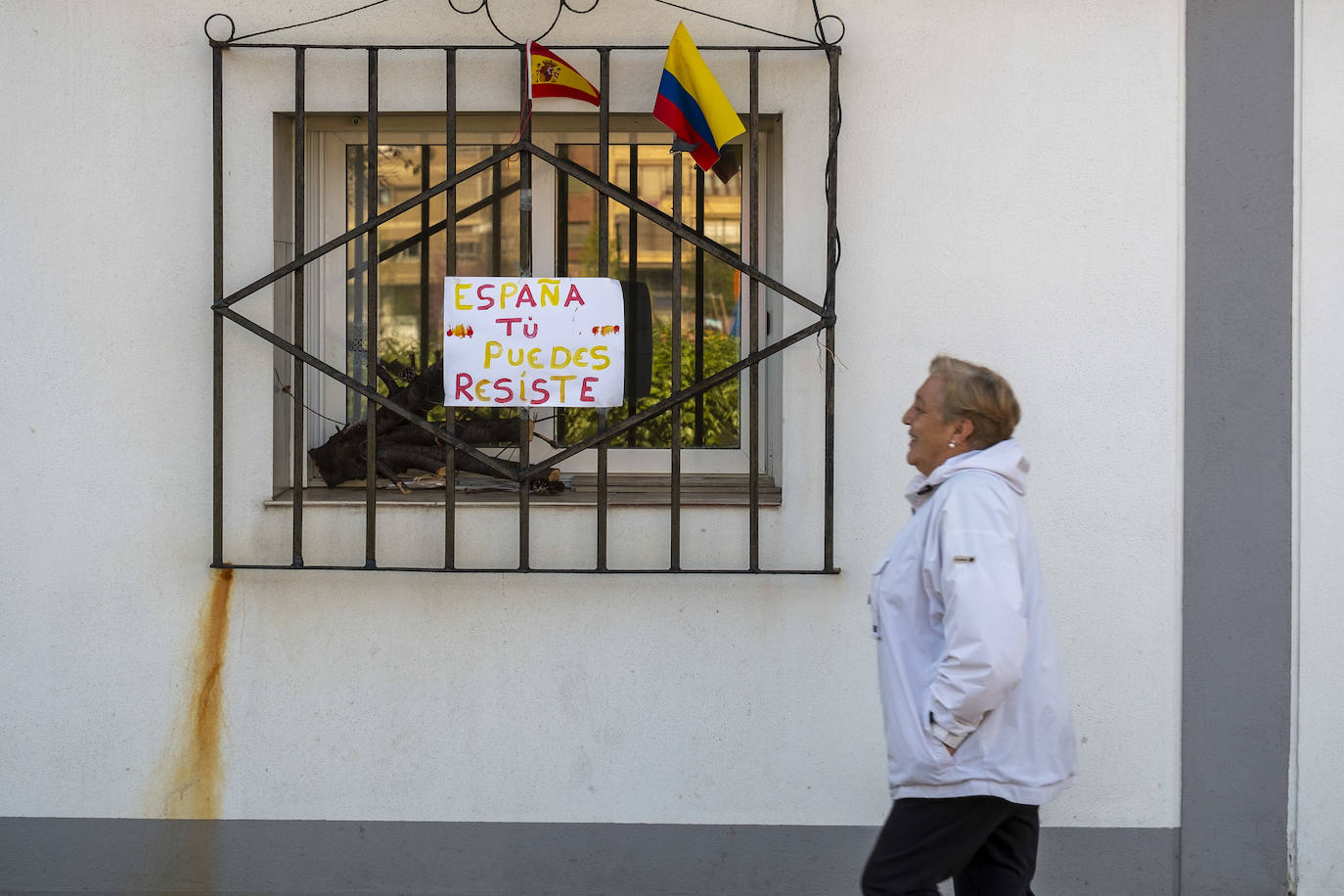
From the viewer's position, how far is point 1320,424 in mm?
3725

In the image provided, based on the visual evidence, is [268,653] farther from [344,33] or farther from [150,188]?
[344,33]

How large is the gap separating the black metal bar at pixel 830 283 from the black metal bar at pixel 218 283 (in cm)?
172

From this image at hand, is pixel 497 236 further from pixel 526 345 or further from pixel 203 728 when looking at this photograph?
pixel 203 728

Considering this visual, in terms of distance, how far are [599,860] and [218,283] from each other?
6.57ft

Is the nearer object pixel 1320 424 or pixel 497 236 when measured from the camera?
pixel 1320 424

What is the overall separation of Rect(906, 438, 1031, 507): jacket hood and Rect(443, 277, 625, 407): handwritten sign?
1.28 m

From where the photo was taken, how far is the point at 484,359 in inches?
145

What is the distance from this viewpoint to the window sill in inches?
150

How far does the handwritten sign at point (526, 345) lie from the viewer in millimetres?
3674

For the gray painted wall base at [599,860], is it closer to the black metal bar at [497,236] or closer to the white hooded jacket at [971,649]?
the white hooded jacket at [971,649]

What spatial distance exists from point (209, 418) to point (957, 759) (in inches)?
95.2

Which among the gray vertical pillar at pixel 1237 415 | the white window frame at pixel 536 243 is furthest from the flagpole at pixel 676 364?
the gray vertical pillar at pixel 1237 415

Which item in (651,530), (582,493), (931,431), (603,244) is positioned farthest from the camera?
(582,493)

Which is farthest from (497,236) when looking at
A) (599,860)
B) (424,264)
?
(599,860)
